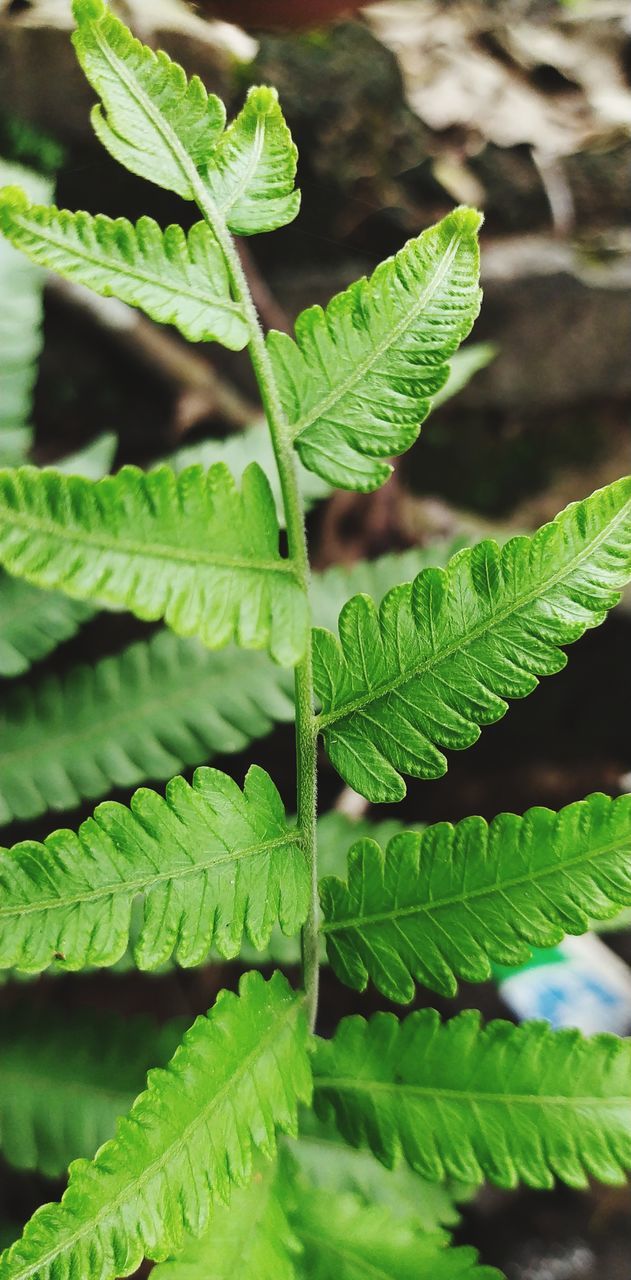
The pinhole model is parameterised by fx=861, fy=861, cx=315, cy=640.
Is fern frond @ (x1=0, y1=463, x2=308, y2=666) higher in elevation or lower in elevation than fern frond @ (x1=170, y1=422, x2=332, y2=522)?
lower

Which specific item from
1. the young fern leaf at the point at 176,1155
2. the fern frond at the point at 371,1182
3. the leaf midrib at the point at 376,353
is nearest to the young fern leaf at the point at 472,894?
the young fern leaf at the point at 176,1155

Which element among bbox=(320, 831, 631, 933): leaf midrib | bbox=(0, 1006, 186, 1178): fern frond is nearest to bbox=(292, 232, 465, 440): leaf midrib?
bbox=(320, 831, 631, 933): leaf midrib

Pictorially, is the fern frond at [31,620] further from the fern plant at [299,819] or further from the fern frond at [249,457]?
the fern plant at [299,819]

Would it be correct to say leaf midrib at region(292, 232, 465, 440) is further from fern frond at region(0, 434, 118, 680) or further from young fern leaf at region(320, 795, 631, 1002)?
fern frond at region(0, 434, 118, 680)

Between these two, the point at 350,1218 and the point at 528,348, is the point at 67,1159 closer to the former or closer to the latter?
the point at 350,1218

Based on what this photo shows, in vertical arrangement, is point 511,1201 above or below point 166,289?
below

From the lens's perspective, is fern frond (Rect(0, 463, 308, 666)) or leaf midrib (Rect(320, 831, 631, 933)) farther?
leaf midrib (Rect(320, 831, 631, 933))

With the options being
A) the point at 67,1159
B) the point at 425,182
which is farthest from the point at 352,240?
the point at 67,1159
